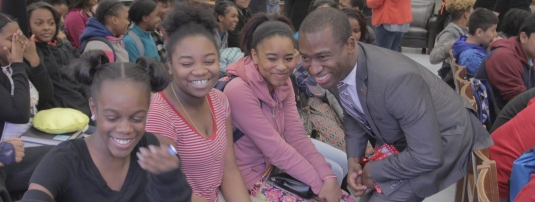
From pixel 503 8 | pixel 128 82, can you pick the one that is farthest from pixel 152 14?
pixel 503 8

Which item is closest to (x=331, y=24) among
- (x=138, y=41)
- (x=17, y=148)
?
(x=17, y=148)

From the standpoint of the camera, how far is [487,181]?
1493 mm

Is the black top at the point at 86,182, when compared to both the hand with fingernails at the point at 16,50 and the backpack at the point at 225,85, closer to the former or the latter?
the backpack at the point at 225,85

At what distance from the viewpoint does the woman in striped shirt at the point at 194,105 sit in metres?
1.73

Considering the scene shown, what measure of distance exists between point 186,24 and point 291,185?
2.56 ft

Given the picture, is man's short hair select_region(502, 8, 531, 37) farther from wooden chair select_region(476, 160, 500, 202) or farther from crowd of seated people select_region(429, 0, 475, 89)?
wooden chair select_region(476, 160, 500, 202)

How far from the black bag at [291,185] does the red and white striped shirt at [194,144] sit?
28 centimetres

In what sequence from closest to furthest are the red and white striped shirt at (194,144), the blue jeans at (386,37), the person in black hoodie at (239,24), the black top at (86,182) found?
1. the black top at (86,182)
2. the red and white striped shirt at (194,144)
3. the person in black hoodie at (239,24)
4. the blue jeans at (386,37)

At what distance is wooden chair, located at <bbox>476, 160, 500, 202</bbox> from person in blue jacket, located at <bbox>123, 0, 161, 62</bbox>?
2.62 metres

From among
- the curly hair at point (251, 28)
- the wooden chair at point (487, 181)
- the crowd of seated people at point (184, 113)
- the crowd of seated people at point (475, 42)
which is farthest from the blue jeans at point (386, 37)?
the wooden chair at point (487, 181)

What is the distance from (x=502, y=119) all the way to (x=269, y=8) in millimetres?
4252

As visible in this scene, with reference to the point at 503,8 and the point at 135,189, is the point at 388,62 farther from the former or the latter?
the point at 503,8

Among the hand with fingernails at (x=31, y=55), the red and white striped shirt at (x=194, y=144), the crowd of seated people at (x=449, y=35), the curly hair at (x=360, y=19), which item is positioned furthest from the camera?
the crowd of seated people at (x=449, y=35)

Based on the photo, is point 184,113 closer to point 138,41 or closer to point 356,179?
point 356,179
